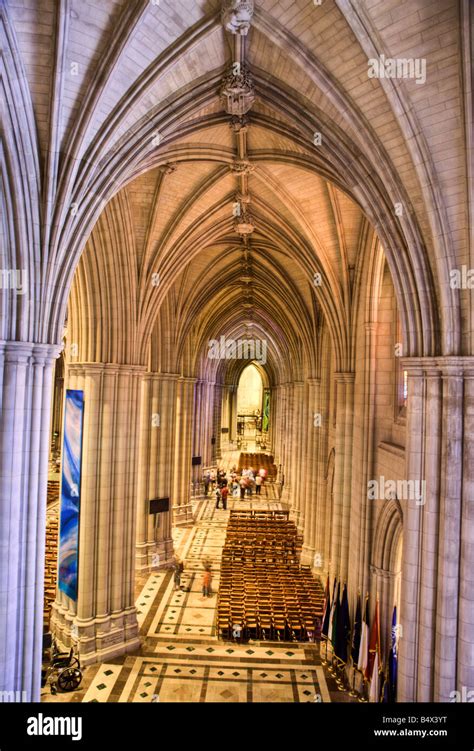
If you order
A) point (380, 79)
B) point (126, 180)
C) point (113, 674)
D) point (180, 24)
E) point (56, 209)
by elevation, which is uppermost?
point (180, 24)

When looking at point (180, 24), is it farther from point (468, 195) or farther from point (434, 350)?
point (434, 350)

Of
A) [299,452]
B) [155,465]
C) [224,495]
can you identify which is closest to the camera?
[155,465]

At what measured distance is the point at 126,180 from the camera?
411 inches

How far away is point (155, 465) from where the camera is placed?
1928 centimetres

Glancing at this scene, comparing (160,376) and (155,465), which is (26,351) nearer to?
(155,465)

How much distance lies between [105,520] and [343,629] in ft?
21.3

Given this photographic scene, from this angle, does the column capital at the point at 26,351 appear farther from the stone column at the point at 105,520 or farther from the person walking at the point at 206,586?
the person walking at the point at 206,586

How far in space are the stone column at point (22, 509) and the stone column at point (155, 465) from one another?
10615 millimetres

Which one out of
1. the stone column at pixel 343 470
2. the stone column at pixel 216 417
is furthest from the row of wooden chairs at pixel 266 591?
the stone column at pixel 216 417

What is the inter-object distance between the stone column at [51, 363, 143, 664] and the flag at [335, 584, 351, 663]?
520 centimetres

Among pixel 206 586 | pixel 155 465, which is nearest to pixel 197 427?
pixel 155 465
